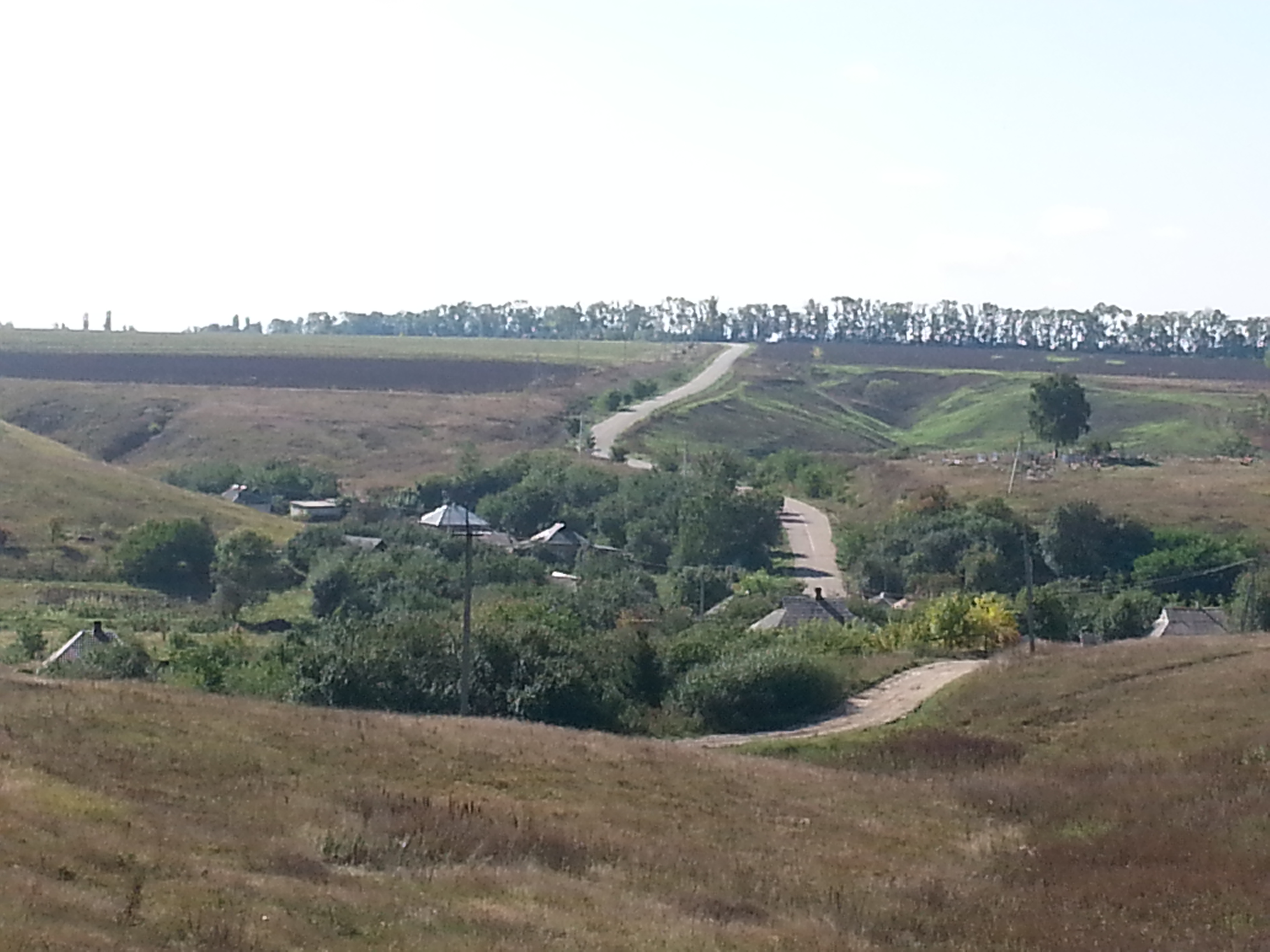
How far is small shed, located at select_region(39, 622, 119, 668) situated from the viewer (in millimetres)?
33094

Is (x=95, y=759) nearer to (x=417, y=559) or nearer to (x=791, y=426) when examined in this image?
(x=417, y=559)

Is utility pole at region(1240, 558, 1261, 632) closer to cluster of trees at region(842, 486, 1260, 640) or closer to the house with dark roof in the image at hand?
cluster of trees at region(842, 486, 1260, 640)

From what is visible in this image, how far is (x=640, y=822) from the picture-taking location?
1603cm

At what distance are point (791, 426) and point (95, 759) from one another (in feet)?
310

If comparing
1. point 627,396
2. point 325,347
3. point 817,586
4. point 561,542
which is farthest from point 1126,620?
point 325,347

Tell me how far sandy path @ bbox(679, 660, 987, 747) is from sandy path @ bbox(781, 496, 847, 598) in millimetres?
16973

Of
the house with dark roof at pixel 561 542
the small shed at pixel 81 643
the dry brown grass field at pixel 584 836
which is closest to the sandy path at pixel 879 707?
the dry brown grass field at pixel 584 836

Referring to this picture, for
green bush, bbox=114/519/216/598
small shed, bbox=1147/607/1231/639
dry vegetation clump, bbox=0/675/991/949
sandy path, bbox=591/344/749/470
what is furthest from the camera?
sandy path, bbox=591/344/749/470

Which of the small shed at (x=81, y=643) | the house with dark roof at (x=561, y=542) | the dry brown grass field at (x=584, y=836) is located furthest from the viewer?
the house with dark roof at (x=561, y=542)

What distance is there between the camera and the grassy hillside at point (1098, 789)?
39.6ft

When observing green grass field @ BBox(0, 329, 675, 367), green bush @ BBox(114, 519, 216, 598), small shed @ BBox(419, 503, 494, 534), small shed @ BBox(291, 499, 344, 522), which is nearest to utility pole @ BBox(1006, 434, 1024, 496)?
small shed @ BBox(291, 499, 344, 522)

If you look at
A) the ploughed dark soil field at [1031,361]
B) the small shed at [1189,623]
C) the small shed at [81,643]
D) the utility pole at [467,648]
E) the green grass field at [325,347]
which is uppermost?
the ploughed dark soil field at [1031,361]

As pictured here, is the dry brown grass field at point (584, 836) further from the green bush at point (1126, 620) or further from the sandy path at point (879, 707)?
the green bush at point (1126, 620)

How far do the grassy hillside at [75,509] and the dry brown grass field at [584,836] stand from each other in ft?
123
